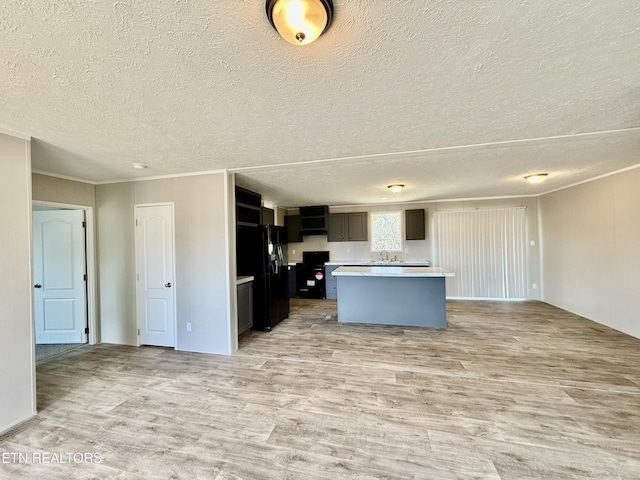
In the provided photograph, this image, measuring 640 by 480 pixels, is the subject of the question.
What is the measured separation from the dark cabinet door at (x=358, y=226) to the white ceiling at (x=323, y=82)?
12.8 ft

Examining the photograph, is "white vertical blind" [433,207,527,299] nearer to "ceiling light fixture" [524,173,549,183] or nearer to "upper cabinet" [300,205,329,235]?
"ceiling light fixture" [524,173,549,183]

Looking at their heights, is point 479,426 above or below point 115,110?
below

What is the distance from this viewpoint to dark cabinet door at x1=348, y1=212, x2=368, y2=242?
22.7 feet

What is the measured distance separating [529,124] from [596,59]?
0.84 m

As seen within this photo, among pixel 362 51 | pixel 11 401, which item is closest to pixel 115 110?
pixel 362 51

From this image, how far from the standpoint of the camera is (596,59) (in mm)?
1420

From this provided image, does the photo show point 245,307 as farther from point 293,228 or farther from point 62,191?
point 293,228

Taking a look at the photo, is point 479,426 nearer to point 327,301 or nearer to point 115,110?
point 115,110

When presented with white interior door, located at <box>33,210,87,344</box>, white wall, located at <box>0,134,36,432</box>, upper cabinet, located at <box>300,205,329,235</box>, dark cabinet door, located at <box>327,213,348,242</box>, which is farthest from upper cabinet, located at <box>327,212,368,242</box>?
white wall, located at <box>0,134,36,432</box>

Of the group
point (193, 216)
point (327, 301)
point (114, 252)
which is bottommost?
point (327, 301)

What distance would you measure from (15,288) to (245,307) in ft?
8.18

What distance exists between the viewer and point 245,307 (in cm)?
416

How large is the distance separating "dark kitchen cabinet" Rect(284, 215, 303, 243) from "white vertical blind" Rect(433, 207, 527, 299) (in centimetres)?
357

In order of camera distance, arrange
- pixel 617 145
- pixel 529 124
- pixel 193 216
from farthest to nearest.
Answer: pixel 193 216
pixel 617 145
pixel 529 124
